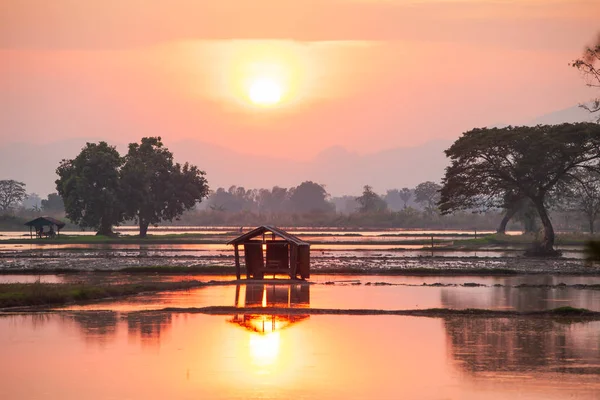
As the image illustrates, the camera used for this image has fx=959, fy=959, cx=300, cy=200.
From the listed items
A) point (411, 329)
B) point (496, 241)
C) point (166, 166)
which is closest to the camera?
point (411, 329)

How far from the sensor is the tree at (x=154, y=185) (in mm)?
109250

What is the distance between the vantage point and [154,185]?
113375mm

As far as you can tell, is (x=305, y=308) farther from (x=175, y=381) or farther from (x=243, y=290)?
(x=175, y=381)

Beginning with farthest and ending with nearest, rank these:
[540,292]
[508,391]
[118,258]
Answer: [118,258], [540,292], [508,391]

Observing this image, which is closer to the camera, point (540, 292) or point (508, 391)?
point (508, 391)

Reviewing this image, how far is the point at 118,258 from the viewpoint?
6900 centimetres

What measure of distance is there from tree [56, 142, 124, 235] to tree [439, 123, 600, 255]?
1701 inches

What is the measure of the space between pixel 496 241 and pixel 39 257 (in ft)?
156

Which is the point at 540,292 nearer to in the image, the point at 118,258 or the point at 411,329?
the point at 411,329

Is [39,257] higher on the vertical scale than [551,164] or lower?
lower

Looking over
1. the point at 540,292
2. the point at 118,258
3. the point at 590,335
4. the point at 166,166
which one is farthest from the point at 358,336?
the point at 166,166

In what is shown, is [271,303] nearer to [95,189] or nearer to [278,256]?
[278,256]

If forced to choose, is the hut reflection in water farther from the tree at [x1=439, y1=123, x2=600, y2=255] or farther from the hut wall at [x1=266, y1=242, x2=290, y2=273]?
the tree at [x1=439, y1=123, x2=600, y2=255]

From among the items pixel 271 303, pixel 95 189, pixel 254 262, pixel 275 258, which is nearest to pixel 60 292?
pixel 271 303
